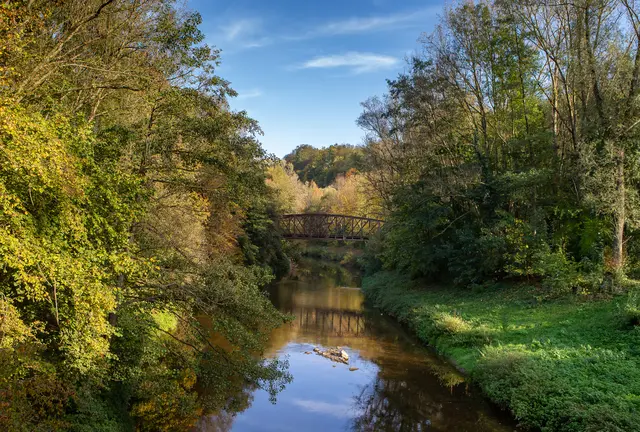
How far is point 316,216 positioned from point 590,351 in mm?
40501

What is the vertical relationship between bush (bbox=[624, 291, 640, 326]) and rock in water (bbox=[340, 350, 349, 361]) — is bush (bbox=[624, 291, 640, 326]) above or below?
above

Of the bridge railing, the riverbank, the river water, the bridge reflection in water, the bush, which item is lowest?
the bridge reflection in water

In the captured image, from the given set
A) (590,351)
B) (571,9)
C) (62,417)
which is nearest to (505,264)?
(590,351)

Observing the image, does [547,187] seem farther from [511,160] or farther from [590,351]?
[590,351]

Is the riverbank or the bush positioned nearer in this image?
the riverbank

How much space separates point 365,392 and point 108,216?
32.1 feet

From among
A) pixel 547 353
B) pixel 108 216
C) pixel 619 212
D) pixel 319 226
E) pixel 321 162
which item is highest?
pixel 321 162

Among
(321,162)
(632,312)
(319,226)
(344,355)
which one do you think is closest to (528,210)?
(632,312)

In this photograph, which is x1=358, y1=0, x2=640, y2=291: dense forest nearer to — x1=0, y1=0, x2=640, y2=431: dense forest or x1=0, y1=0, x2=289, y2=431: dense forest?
x1=0, y1=0, x2=640, y2=431: dense forest

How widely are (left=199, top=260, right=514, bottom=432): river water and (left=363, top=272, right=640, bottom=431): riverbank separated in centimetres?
77

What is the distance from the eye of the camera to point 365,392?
1448 cm

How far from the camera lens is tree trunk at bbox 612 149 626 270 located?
1652cm

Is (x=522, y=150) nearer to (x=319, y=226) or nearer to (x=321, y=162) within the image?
(x=319, y=226)

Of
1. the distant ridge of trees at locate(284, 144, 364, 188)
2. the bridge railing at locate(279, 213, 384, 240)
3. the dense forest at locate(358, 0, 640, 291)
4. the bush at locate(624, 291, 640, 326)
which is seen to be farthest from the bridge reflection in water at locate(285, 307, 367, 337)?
the distant ridge of trees at locate(284, 144, 364, 188)
